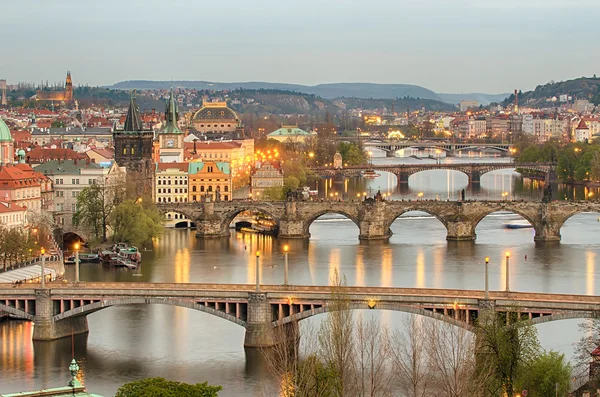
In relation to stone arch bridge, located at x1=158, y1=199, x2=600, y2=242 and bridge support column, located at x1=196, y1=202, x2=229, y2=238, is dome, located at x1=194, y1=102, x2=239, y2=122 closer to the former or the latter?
stone arch bridge, located at x1=158, y1=199, x2=600, y2=242

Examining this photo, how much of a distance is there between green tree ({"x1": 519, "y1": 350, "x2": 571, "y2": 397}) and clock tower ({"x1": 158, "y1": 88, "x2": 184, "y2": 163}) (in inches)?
1604

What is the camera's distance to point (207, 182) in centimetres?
6028

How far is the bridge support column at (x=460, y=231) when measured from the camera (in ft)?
166

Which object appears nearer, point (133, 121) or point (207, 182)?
point (133, 121)

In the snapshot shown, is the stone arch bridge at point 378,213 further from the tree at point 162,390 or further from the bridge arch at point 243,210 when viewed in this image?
the tree at point 162,390

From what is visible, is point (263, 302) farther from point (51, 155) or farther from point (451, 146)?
point (451, 146)

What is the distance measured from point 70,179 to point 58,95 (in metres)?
97.0

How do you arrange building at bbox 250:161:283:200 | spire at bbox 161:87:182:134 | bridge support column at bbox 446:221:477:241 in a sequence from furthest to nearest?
spire at bbox 161:87:182:134 < building at bbox 250:161:283:200 < bridge support column at bbox 446:221:477:241

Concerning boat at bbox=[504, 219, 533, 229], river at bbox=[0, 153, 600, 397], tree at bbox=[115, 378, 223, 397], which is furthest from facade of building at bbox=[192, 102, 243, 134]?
tree at bbox=[115, 378, 223, 397]

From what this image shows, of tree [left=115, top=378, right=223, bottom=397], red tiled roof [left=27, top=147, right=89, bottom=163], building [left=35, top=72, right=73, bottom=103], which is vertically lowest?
tree [left=115, top=378, right=223, bottom=397]

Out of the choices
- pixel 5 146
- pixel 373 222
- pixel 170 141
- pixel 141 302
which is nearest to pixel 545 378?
pixel 141 302

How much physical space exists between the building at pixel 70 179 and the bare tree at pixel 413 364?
22.6 m

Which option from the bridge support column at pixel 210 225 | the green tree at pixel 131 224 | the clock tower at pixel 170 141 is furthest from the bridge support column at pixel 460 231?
the clock tower at pixel 170 141

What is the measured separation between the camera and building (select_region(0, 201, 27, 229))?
42594 millimetres
